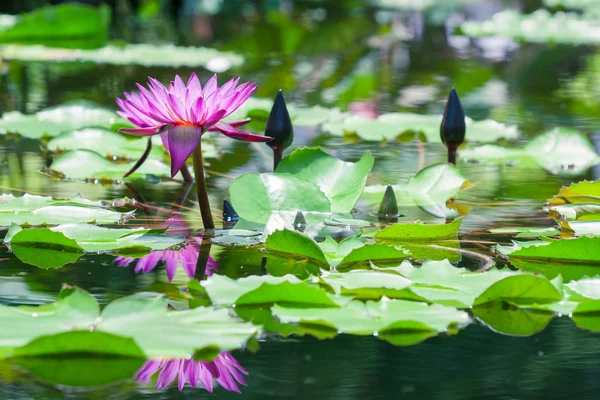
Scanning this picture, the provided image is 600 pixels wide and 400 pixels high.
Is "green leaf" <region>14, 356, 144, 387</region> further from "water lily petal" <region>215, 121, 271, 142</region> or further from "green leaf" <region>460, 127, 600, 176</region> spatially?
"green leaf" <region>460, 127, 600, 176</region>

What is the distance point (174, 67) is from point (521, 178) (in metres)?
2.87

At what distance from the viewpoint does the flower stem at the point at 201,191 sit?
5.38 feet

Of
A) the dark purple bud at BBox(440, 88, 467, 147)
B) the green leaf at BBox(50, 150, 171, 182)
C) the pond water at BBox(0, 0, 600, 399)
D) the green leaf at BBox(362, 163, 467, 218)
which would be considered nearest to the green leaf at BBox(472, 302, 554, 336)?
the pond water at BBox(0, 0, 600, 399)

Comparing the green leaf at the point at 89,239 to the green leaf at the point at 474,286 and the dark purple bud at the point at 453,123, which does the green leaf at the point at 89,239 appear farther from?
the dark purple bud at the point at 453,123

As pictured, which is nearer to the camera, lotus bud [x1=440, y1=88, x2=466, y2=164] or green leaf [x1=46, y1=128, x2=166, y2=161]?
lotus bud [x1=440, y1=88, x2=466, y2=164]

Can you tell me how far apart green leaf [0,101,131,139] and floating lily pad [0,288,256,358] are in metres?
1.63

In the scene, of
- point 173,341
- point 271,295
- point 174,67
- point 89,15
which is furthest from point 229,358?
point 89,15

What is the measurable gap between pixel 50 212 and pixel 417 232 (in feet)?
2.07

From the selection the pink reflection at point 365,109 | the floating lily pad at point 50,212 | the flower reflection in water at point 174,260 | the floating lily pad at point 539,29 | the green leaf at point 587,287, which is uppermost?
the floating lily pad at point 539,29

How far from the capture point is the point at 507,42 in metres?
6.60

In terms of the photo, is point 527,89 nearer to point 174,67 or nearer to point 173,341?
point 174,67

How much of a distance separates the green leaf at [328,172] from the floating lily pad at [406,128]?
2.92ft

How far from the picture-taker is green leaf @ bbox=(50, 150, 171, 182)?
2.24m

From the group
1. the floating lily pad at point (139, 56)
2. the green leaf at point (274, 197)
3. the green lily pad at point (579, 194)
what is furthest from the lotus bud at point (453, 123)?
the floating lily pad at point (139, 56)
